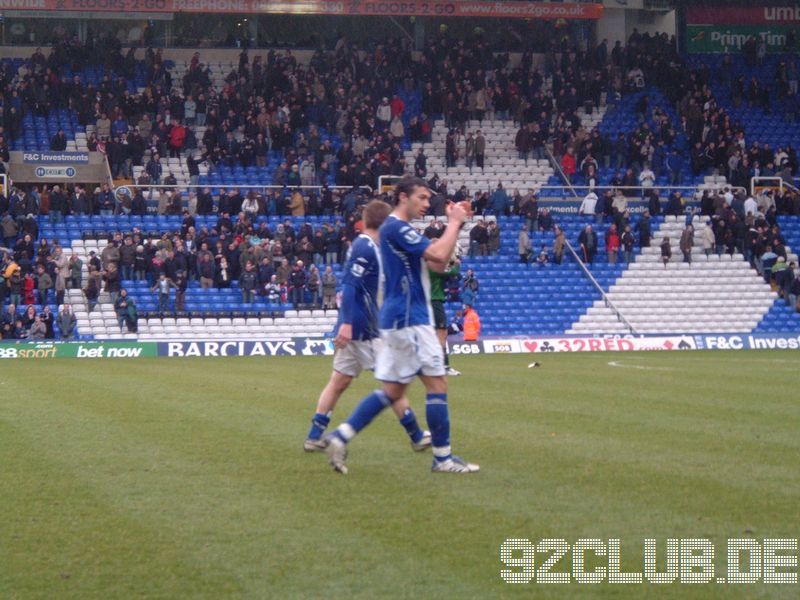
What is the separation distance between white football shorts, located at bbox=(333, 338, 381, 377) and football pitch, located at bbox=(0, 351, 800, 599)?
0.73 meters

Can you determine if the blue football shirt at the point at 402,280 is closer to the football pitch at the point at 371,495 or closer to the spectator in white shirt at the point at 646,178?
the football pitch at the point at 371,495

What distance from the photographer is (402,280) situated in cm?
957

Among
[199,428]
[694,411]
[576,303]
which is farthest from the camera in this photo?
[576,303]

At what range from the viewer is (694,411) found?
49.0 feet

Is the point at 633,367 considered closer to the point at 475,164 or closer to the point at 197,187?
the point at 197,187

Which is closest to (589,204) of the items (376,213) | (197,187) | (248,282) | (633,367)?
(248,282)

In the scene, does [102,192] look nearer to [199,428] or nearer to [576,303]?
[576,303]

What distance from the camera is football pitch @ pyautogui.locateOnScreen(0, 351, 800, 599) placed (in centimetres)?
657

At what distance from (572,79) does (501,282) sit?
11645 mm

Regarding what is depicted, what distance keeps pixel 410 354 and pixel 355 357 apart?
1.49 meters

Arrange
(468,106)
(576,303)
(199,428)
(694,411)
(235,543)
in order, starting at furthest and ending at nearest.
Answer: (468,106) → (576,303) → (694,411) → (199,428) → (235,543)

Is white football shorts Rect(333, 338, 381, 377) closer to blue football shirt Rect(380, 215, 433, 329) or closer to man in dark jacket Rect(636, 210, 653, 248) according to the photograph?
blue football shirt Rect(380, 215, 433, 329)

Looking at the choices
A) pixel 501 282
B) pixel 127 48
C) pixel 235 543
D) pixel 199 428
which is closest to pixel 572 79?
pixel 501 282

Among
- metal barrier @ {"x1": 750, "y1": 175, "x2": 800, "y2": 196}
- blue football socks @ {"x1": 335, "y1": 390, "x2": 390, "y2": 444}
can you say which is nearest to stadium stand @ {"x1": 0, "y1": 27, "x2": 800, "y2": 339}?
metal barrier @ {"x1": 750, "y1": 175, "x2": 800, "y2": 196}
